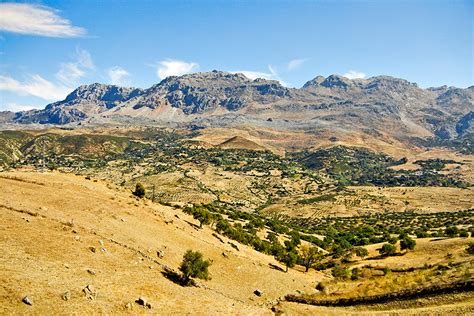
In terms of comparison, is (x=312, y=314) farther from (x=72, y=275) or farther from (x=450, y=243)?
(x=450, y=243)

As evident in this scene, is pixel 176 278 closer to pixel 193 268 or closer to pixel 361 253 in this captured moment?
pixel 193 268

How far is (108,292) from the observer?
1437 inches

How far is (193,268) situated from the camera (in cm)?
4794

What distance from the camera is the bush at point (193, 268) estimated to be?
4728 cm

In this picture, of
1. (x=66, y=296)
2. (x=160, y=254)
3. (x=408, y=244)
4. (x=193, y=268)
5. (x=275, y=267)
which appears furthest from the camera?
(x=408, y=244)

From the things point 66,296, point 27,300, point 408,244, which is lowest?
point 408,244

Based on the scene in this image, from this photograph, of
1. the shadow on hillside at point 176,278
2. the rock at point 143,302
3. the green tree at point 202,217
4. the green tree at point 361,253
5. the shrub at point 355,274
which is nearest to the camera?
the rock at point 143,302

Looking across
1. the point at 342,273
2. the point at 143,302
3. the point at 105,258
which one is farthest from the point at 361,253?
the point at 143,302

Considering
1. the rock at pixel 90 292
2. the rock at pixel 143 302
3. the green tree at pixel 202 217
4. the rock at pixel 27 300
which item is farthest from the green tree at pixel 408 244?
the rock at pixel 27 300

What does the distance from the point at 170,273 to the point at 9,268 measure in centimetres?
1766

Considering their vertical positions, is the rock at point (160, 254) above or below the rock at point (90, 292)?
below

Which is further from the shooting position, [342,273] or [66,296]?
[342,273]

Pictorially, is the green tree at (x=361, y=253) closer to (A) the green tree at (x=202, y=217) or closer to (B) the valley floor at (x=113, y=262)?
(B) the valley floor at (x=113, y=262)

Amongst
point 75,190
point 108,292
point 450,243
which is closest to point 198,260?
point 108,292
